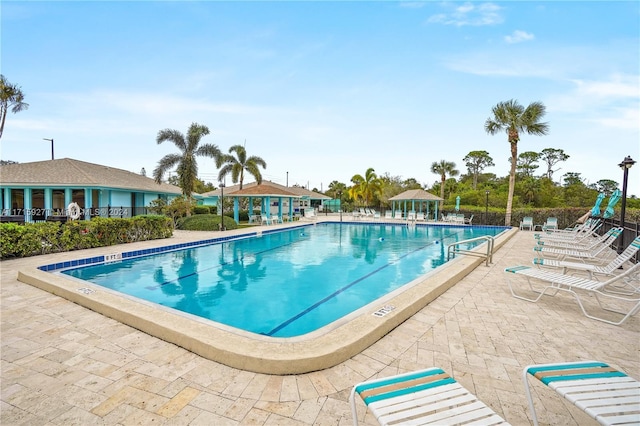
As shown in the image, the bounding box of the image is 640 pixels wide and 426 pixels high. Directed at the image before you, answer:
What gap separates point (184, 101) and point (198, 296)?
14.9 meters

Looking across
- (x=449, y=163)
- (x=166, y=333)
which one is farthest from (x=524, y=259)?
(x=449, y=163)

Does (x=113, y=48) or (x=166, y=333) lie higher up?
(x=113, y=48)

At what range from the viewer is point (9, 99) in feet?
59.5

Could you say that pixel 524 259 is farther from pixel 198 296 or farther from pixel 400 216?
pixel 400 216

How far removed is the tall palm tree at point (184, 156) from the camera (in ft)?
58.0

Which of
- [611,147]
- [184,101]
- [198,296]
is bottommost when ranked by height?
[198,296]

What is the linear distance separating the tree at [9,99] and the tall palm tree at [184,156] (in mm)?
9170

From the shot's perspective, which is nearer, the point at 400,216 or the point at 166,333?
the point at 166,333

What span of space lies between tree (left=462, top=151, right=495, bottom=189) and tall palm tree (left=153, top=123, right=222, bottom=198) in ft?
146

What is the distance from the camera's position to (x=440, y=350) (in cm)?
309

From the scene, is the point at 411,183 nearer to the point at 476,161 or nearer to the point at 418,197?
the point at 476,161

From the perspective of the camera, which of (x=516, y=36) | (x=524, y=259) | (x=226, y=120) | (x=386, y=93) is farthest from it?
(x=226, y=120)

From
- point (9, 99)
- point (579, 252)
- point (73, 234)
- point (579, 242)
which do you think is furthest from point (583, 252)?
point (9, 99)

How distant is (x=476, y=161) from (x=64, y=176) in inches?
2105
